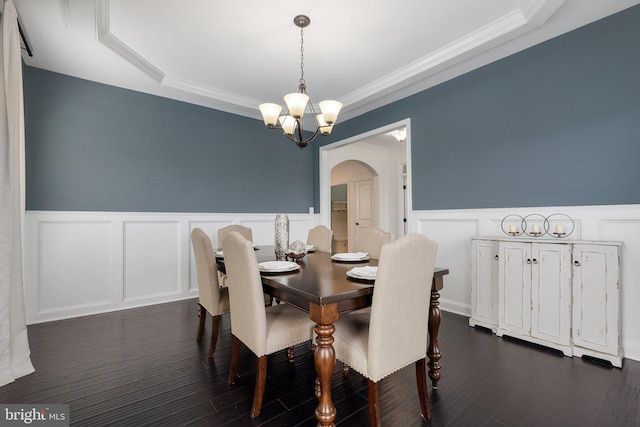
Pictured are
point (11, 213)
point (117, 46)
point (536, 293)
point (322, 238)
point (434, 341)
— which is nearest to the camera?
point (434, 341)

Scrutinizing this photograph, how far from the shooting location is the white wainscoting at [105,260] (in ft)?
9.71

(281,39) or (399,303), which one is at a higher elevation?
(281,39)

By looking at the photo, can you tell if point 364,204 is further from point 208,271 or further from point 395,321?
point 395,321

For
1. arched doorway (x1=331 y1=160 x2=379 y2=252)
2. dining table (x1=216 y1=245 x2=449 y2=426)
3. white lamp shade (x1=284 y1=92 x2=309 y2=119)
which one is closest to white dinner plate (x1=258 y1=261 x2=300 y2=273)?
dining table (x1=216 y1=245 x2=449 y2=426)

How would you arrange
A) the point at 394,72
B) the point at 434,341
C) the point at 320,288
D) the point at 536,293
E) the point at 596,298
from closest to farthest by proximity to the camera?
the point at 320,288 < the point at 434,341 < the point at 596,298 < the point at 536,293 < the point at 394,72

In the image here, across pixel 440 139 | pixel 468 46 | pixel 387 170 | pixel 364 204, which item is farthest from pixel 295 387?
pixel 387 170

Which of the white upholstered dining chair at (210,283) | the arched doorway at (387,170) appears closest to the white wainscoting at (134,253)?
the white upholstered dining chair at (210,283)

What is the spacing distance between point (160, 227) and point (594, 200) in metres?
4.36

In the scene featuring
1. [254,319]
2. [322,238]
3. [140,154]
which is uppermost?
[140,154]

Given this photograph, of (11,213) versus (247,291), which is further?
(11,213)

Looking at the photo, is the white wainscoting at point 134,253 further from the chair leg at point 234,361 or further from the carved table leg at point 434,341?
the chair leg at point 234,361

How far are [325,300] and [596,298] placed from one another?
217 cm

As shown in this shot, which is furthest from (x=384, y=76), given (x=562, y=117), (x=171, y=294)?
(x=171, y=294)

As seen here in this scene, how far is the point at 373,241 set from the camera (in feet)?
8.41
